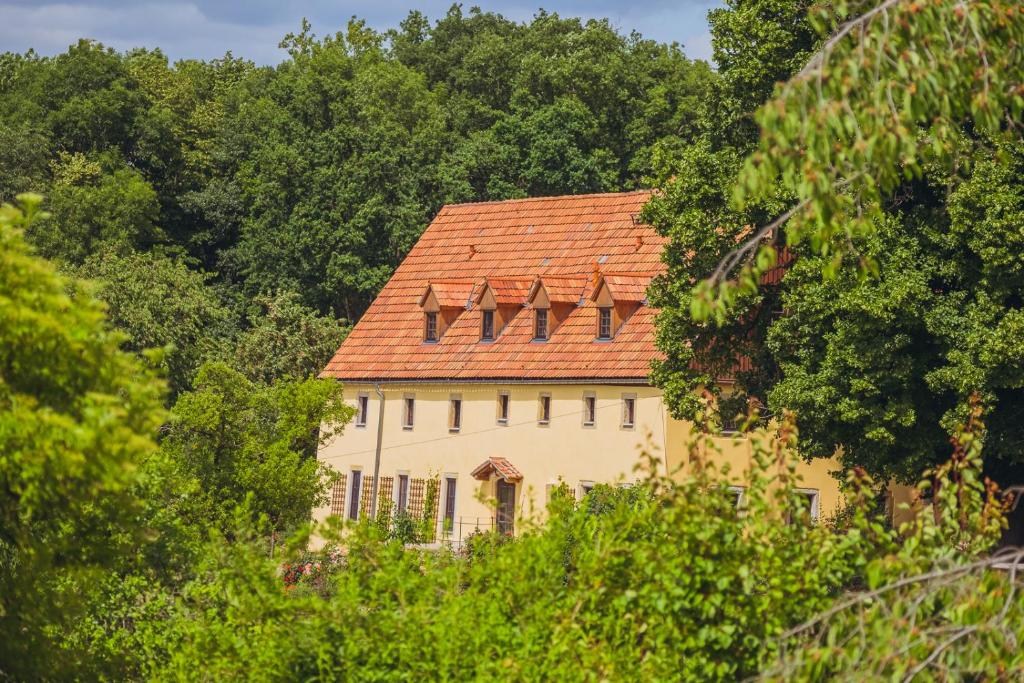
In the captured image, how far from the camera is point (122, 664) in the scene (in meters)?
20.3

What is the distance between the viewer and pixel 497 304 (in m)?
57.0

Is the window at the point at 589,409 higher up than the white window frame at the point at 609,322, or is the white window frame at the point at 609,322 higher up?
the white window frame at the point at 609,322

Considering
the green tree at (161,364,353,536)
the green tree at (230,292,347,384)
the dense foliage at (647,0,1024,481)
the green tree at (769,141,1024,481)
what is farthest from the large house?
the green tree at (161,364,353,536)

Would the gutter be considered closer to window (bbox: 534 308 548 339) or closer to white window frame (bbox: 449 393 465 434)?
white window frame (bbox: 449 393 465 434)

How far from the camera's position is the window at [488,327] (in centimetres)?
5706

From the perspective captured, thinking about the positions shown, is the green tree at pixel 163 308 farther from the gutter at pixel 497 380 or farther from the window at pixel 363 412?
the gutter at pixel 497 380

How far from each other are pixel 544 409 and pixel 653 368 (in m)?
12.7

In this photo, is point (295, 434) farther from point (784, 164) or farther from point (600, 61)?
point (600, 61)

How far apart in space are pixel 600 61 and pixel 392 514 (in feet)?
112

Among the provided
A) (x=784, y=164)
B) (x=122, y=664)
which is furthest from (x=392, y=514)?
(x=784, y=164)

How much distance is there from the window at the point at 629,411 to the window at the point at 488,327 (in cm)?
692

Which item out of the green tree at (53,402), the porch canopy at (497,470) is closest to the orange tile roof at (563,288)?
the porch canopy at (497,470)

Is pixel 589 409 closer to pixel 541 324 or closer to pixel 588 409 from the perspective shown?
pixel 588 409

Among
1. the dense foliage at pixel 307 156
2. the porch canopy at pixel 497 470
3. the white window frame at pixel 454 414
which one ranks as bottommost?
the porch canopy at pixel 497 470
